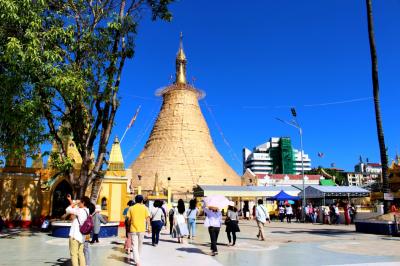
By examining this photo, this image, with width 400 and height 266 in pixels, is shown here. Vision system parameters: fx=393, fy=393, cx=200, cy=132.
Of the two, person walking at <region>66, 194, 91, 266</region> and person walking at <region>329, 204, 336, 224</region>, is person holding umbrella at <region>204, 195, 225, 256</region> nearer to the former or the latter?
person walking at <region>66, 194, 91, 266</region>

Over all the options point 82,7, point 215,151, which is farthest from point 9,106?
point 215,151

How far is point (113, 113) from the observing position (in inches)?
603

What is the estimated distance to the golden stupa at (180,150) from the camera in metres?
43.7

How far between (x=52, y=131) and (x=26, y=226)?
878 cm

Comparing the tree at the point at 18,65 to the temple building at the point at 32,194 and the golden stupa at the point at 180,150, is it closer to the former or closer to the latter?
the temple building at the point at 32,194

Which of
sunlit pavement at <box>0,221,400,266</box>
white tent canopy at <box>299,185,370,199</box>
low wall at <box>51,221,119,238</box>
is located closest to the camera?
sunlit pavement at <box>0,221,400,266</box>

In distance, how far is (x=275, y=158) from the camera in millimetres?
125188

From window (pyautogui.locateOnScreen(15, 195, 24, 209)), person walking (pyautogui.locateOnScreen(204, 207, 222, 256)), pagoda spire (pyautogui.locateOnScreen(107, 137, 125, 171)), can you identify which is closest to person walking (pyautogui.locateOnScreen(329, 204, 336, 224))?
pagoda spire (pyautogui.locateOnScreen(107, 137, 125, 171))

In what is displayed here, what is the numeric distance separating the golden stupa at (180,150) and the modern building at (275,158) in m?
65.8

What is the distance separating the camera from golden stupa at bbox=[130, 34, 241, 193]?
1719 inches

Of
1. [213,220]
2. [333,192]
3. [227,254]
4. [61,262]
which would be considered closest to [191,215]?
[213,220]

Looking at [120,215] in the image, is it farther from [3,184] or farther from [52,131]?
[52,131]

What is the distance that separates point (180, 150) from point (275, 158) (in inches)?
3288

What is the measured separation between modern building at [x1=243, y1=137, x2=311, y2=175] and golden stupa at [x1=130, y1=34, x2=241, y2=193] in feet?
216
